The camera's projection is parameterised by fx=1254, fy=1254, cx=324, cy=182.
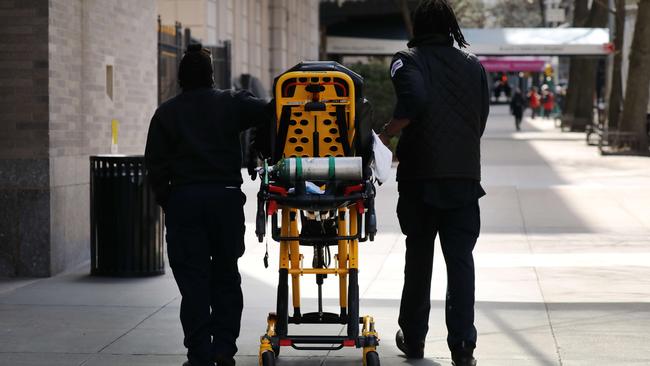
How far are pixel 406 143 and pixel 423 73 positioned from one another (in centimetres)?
40

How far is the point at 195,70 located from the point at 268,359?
5.24ft

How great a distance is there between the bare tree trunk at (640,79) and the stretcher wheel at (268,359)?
25114 millimetres

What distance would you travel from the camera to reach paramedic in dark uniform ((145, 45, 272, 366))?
670 cm

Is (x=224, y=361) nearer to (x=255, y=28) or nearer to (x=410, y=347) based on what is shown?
(x=410, y=347)

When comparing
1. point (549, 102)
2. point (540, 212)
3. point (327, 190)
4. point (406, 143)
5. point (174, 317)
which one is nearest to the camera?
point (327, 190)

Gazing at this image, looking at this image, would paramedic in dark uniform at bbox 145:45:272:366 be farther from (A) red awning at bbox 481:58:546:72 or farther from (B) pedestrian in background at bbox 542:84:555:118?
(A) red awning at bbox 481:58:546:72

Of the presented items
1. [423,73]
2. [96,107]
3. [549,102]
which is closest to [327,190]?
[423,73]

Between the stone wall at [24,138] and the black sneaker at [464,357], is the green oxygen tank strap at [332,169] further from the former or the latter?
the stone wall at [24,138]

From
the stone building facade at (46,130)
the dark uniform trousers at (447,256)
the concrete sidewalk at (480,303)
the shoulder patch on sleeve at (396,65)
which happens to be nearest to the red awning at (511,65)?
the concrete sidewalk at (480,303)

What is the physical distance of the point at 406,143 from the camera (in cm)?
695

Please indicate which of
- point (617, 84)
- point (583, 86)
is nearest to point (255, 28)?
point (617, 84)

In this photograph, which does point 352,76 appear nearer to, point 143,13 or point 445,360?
point 445,360

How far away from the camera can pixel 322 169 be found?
6.37m

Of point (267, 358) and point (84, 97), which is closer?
point (267, 358)
